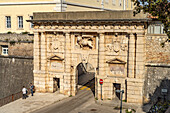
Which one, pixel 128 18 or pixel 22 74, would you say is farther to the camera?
pixel 22 74

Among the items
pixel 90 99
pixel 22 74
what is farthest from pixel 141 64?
pixel 22 74

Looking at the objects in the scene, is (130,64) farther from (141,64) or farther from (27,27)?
(27,27)

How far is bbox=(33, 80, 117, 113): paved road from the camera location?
2177 cm

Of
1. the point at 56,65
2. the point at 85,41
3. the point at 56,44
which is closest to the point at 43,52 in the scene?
the point at 56,44

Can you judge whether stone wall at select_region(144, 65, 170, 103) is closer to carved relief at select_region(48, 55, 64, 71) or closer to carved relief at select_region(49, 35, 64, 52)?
carved relief at select_region(48, 55, 64, 71)

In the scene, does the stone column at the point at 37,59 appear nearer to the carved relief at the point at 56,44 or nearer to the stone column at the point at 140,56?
the carved relief at the point at 56,44

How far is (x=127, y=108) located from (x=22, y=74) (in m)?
13.2

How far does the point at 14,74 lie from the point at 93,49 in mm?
11216

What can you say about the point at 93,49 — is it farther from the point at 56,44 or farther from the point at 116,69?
the point at 56,44

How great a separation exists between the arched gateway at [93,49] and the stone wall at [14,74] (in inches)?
119

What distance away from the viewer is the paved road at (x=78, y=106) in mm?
21766

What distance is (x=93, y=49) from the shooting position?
2472cm

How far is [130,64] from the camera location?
75.9 ft

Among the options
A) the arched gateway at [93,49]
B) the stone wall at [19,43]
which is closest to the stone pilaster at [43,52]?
the arched gateway at [93,49]
